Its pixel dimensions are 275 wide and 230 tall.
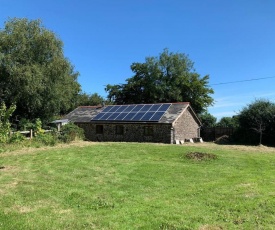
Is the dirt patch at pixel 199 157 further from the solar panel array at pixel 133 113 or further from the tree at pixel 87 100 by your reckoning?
the tree at pixel 87 100

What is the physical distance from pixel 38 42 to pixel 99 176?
756 inches

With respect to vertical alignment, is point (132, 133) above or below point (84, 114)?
below

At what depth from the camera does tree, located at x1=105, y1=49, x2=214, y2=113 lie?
43.3 m

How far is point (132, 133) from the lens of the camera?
2833 centimetres

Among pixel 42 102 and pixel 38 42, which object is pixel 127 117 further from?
pixel 38 42

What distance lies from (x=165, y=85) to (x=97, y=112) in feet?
48.8

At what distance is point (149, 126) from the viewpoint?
27.5 metres

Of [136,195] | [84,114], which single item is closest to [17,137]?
[136,195]

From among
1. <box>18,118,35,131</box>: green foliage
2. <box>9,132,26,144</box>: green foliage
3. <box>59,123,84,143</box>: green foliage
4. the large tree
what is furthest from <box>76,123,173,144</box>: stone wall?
<box>9,132,26,144</box>: green foliage

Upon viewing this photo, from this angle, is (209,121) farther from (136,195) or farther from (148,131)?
(136,195)

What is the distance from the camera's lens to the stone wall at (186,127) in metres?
27.3

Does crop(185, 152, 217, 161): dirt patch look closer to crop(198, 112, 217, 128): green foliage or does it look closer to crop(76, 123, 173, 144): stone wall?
crop(76, 123, 173, 144): stone wall

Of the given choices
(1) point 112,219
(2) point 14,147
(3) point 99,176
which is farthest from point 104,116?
(1) point 112,219

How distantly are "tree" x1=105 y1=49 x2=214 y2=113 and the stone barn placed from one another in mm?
11379
